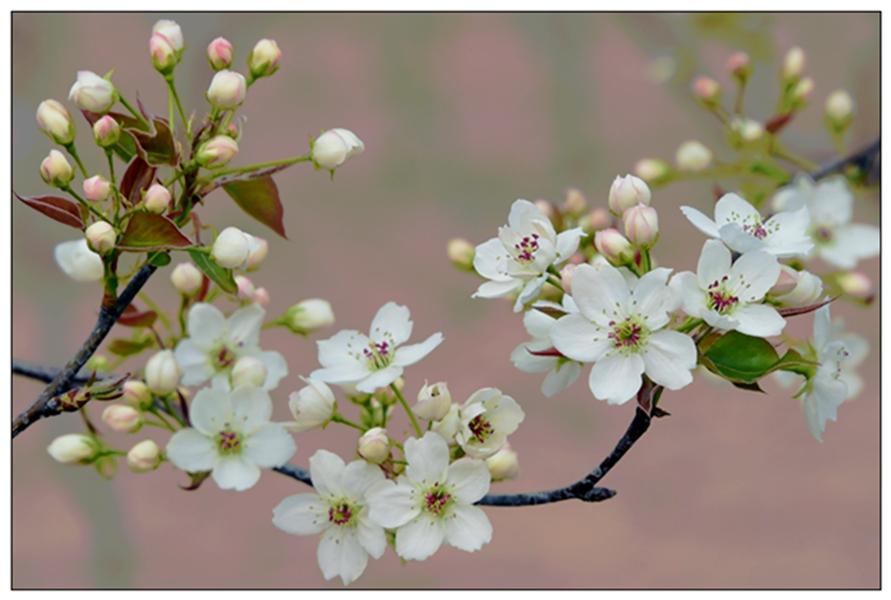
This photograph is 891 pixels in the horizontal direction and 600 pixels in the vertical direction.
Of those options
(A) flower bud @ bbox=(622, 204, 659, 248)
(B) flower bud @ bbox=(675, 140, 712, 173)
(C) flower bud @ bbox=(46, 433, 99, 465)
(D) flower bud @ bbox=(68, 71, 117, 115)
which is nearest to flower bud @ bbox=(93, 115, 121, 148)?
(D) flower bud @ bbox=(68, 71, 117, 115)

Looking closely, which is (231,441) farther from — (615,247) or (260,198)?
(615,247)

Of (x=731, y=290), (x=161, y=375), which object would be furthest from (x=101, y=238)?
(x=731, y=290)

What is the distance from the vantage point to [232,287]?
79 cm

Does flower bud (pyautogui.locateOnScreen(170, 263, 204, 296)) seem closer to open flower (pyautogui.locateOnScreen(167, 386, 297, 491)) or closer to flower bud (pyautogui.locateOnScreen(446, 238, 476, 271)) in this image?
open flower (pyautogui.locateOnScreen(167, 386, 297, 491))

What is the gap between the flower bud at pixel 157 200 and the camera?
0.73 metres

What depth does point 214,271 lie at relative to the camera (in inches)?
30.9

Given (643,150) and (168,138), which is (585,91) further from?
(168,138)

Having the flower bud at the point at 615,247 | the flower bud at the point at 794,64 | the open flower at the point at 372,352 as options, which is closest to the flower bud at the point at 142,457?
the open flower at the point at 372,352

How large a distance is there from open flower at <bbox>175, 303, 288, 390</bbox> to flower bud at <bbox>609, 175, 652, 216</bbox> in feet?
1.03

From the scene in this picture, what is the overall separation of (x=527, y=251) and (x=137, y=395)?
12.7 inches

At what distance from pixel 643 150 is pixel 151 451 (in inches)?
79.6

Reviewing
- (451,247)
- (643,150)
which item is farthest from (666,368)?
(643,150)

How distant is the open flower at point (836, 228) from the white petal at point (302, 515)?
0.78m

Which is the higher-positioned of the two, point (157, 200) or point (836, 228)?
point (157, 200)
